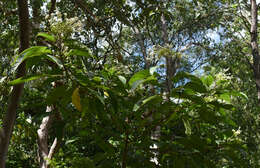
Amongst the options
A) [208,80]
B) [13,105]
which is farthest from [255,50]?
[13,105]

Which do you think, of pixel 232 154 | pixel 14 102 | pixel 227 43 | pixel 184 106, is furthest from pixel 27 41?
pixel 227 43

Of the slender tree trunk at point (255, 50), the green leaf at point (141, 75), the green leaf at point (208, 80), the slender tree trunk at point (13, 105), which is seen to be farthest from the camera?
the slender tree trunk at point (255, 50)

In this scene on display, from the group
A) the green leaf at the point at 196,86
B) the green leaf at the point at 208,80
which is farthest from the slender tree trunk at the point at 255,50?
the green leaf at the point at 196,86

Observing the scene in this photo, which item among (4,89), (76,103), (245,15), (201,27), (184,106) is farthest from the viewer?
(201,27)

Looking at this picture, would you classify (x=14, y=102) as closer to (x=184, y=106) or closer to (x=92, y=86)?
(x=92, y=86)

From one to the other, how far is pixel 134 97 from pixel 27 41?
50 centimetres

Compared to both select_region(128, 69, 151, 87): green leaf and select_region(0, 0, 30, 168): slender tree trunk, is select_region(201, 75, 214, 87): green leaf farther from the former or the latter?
select_region(0, 0, 30, 168): slender tree trunk

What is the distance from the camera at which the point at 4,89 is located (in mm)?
1388

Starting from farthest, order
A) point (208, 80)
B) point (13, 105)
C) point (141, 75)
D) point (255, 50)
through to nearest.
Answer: point (255, 50)
point (13, 105)
point (208, 80)
point (141, 75)

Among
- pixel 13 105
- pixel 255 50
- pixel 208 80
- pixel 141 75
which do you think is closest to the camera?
pixel 141 75

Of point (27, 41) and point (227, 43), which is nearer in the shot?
point (27, 41)

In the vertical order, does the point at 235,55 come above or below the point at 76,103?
above

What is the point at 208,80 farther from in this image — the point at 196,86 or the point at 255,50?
the point at 255,50

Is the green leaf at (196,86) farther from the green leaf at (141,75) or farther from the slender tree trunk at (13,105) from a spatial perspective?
the slender tree trunk at (13,105)
